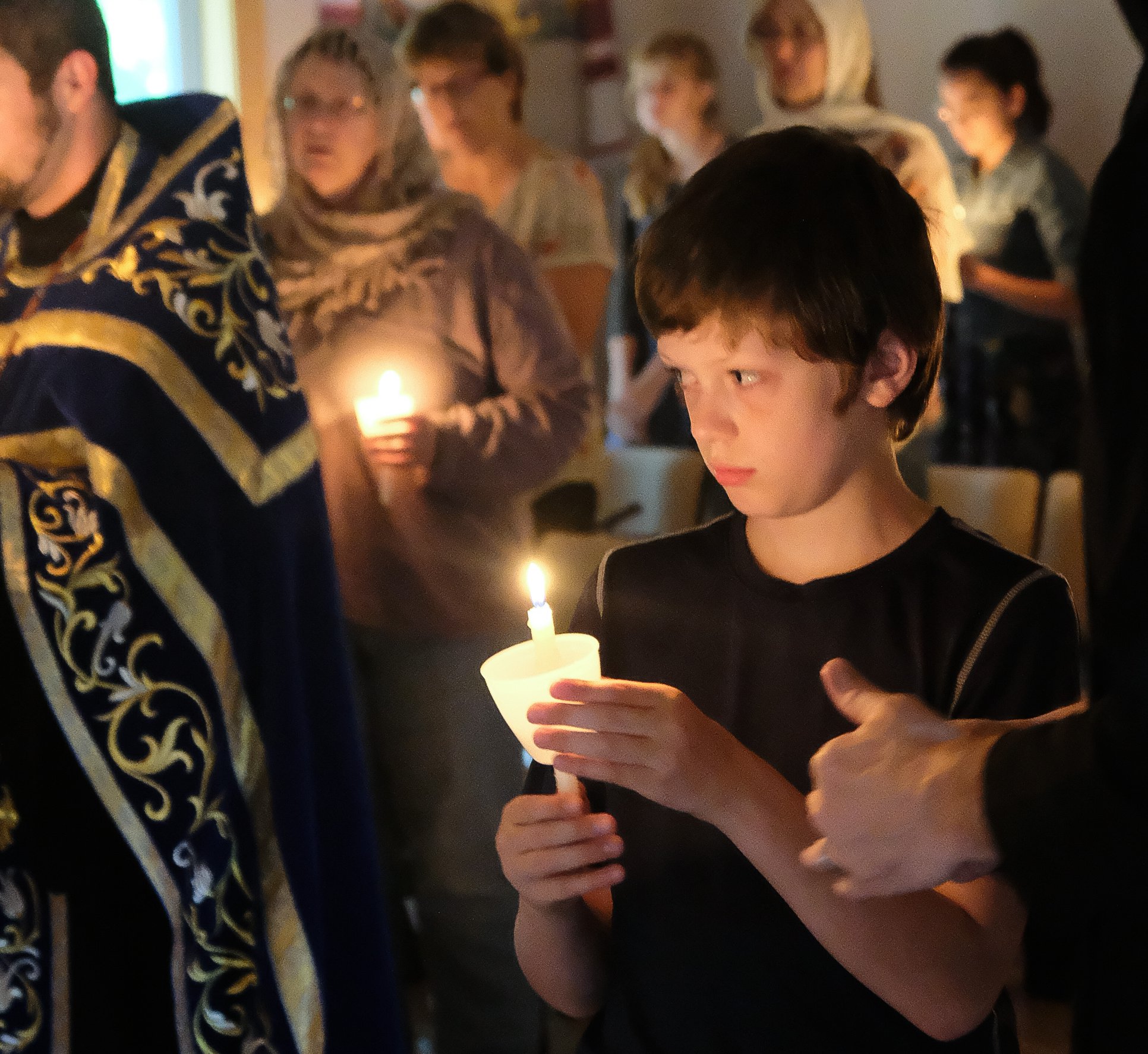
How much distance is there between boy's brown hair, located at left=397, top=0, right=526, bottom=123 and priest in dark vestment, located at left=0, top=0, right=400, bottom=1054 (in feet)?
3.16

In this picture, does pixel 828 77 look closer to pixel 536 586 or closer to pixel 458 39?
pixel 458 39

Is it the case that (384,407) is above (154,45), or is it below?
below

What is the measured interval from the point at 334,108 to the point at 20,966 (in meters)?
1.32

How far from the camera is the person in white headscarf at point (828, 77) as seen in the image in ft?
8.13

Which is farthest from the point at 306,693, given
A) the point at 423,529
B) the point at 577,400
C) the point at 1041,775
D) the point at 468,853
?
the point at 1041,775

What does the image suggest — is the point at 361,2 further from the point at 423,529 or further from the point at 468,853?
the point at 468,853

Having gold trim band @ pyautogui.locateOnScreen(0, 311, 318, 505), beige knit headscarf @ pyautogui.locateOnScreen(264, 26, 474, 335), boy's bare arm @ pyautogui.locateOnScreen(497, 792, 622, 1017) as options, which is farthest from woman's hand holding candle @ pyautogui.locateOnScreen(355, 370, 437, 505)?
boy's bare arm @ pyautogui.locateOnScreen(497, 792, 622, 1017)

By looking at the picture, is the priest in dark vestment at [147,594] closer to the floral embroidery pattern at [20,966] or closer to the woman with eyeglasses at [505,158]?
the floral embroidery pattern at [20,966]

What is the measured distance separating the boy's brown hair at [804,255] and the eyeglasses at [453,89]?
1508mm

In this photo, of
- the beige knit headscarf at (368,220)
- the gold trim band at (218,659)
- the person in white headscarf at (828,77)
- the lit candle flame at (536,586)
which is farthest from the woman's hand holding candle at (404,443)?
the person in white headscarf at (828,77)

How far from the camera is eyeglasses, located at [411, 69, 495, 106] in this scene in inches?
93.7

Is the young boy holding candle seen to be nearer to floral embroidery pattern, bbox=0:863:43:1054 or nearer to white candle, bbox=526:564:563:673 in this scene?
white candle, bbox=526:564:563:673

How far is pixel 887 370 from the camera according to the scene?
997mm

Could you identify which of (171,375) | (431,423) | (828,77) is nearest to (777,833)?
(171,375)
